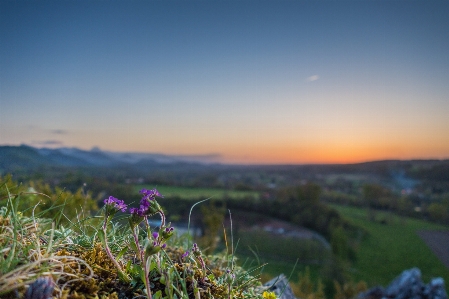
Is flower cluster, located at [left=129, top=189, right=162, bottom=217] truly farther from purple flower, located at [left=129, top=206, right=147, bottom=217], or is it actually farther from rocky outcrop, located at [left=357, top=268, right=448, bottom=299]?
rocky outcrop, located at [left=357, top=268, right=448, bottom=299]

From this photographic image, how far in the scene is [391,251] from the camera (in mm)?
54438

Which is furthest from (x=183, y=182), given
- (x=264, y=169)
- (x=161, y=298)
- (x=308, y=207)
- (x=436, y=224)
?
(x=161, y=298)

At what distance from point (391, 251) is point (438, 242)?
1262 cm

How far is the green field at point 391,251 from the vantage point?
4734cm

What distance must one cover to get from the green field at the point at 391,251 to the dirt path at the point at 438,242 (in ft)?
3.50

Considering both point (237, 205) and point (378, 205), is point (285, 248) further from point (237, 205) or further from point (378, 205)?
point (378, 205)

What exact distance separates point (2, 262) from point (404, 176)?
9804 cm

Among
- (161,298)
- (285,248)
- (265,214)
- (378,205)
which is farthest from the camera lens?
(378,205)

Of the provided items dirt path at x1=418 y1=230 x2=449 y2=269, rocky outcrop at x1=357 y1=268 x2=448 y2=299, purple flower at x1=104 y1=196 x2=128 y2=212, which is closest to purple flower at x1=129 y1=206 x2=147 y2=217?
purple flower at x1=104 y1=196 x2=128 y2=212

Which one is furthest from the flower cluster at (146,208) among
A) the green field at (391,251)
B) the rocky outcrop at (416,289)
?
the green field at (391,251)

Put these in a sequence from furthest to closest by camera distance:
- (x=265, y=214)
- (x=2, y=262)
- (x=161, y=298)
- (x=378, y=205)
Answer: (x=378, y=205), (x=265, y=214), (x=161, y=298), (x=2, y=262)

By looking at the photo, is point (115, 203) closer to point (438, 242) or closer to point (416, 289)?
point (416, 289)

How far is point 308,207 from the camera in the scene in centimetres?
6688

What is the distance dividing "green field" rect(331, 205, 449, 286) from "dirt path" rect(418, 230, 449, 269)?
1.07m
